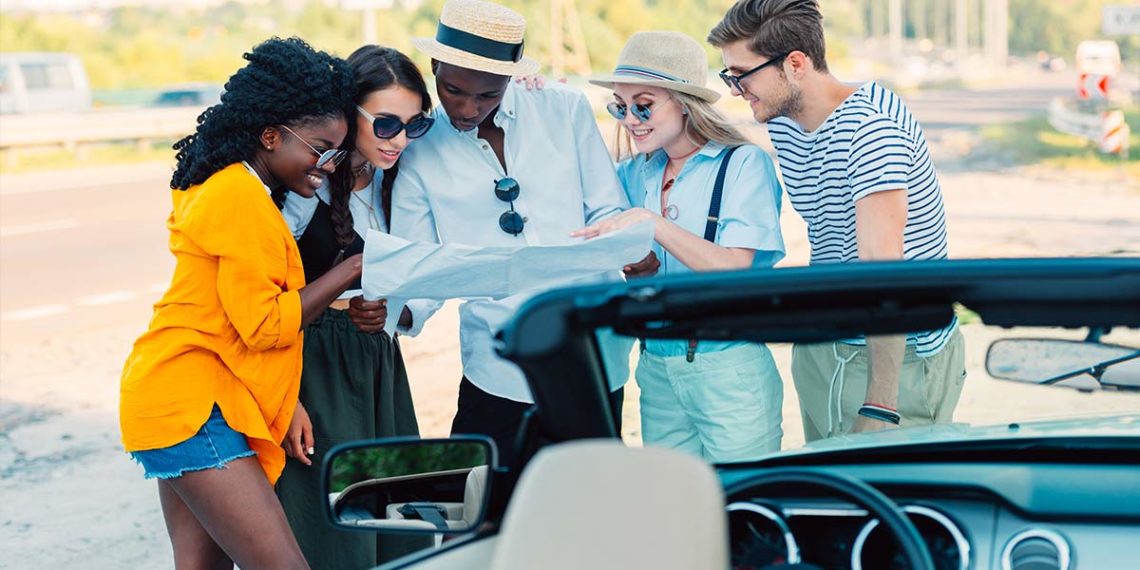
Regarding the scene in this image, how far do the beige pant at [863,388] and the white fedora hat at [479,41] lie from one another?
1217 mm

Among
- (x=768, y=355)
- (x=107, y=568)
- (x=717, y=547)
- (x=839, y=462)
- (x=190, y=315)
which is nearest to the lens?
(x=717, y=547)

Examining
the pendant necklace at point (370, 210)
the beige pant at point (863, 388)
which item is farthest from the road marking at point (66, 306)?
the beige pant at point (863, 388)

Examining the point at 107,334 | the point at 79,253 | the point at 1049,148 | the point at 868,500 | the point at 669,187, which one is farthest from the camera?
the point at 1049,148

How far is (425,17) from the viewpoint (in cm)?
5891

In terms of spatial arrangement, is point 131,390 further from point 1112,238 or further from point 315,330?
point 1112,238

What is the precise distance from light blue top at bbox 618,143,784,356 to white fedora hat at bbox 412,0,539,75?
1.88 feet

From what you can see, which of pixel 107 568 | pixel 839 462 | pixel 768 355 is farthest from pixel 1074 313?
pixel 107 568

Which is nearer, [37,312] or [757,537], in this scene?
[757,537]

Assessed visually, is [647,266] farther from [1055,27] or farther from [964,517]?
[1055,27]

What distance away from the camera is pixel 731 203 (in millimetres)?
3773

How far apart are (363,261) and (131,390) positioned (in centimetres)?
64

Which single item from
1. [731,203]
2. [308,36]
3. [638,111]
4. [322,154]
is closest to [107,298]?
[638,111]

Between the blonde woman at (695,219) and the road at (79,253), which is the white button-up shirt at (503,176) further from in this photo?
the road at (79,253)

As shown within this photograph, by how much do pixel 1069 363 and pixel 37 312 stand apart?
9.29 m
